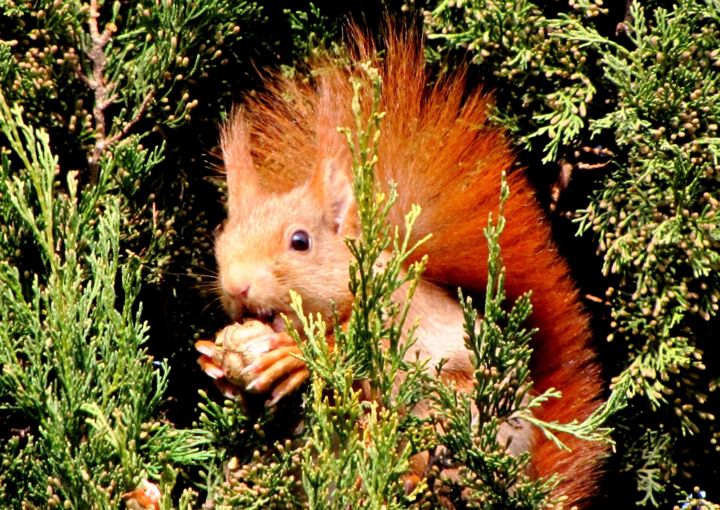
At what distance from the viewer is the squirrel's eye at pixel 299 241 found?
2348mm

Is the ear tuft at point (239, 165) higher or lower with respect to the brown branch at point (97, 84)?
lower

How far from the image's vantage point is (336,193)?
2410mm

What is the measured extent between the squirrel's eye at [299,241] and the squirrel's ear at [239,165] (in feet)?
0.56

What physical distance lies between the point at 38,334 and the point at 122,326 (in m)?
0.15

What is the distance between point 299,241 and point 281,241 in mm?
40


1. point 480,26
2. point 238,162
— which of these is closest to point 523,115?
point 480,26

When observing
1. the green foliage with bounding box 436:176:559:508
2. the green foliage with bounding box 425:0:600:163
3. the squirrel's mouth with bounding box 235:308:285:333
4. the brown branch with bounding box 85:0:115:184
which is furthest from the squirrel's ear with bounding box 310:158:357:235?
the green foliage with bounding box 436:176:559:508

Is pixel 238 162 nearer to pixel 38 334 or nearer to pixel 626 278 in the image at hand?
pixel 38 334

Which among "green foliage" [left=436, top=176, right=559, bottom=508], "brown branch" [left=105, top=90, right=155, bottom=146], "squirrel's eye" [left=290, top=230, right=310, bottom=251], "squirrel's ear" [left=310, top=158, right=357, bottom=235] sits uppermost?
"brown branch" [left=105, top=90, right=155, bottom=146]

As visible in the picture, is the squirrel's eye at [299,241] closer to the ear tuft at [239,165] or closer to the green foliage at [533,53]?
the ear tuft at [239,165]

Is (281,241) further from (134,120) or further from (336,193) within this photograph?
(134,120)

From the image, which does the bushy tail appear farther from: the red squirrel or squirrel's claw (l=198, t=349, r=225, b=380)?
squirrel's claw (l=198, t=349, r=225, b=380)

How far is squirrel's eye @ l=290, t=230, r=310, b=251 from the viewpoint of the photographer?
235 cm

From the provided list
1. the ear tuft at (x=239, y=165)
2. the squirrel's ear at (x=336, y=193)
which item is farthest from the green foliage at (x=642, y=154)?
the ear tuft at (x=239, y=165)
